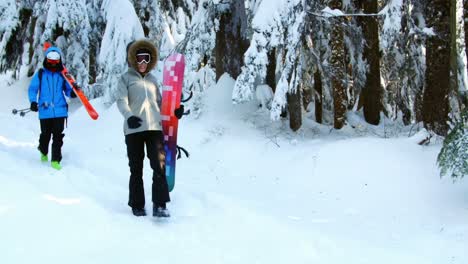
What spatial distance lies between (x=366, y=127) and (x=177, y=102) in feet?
20.7

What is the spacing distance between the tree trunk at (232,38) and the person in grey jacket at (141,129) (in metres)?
5.75

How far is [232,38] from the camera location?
11.3m

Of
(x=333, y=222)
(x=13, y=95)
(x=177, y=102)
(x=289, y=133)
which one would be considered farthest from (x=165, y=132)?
(x=13, y=95)

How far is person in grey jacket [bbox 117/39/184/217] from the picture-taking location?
538cm

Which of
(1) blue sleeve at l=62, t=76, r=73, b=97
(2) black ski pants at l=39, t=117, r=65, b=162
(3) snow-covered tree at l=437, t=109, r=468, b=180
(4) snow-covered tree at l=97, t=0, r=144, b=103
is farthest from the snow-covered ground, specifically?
(4) snow-covered tree at l=97, t=0, r=144, b=103

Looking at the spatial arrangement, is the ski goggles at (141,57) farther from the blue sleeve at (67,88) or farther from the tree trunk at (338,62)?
the tree trunk at (338,62)

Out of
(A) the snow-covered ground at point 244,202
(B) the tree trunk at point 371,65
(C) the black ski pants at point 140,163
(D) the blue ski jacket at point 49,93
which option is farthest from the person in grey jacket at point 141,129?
(B) the tree trunk at point 371,65

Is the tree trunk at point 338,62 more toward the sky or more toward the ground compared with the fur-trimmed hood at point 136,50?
more toward the ground

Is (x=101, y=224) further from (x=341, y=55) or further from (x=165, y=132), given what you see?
(x=341, y=55)

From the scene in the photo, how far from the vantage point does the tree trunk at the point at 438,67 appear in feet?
27.5

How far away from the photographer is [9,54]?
1658 cm

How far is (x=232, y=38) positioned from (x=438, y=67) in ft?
15.1

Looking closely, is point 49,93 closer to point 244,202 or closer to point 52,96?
point 52,96

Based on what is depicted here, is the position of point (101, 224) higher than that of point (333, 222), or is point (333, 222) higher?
point (101, 224)
